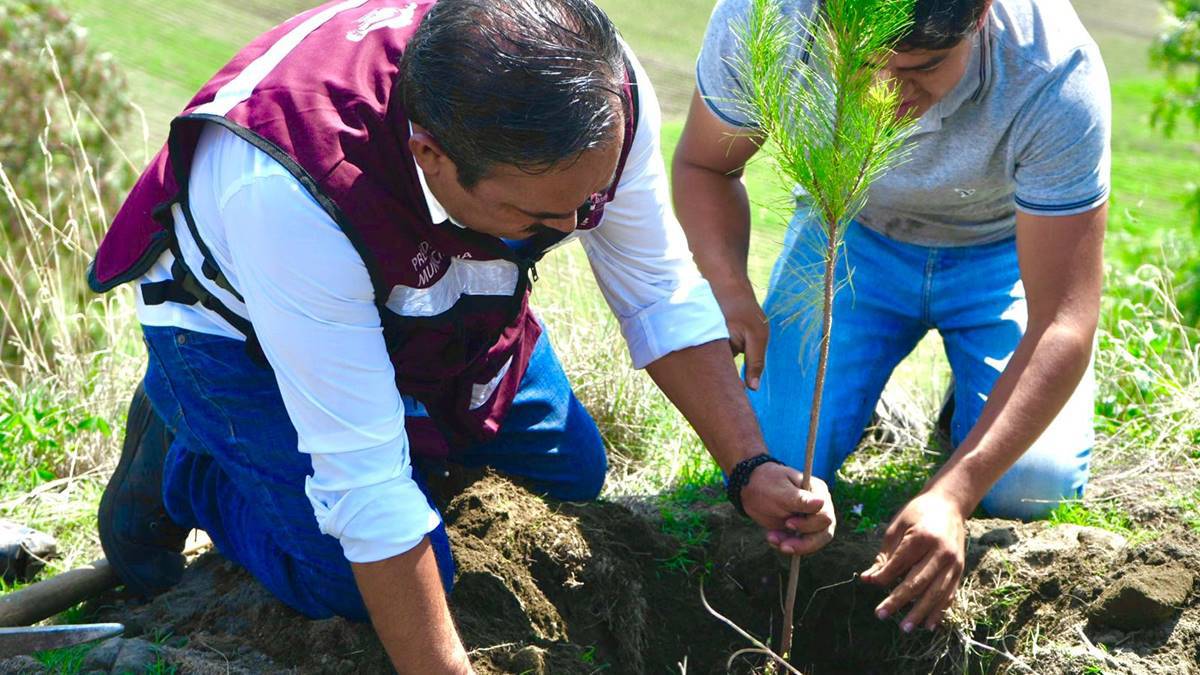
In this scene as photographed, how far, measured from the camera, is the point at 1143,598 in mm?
2719

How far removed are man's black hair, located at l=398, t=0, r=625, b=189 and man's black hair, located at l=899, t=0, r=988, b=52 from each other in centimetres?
79

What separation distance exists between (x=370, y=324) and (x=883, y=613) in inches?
49.5

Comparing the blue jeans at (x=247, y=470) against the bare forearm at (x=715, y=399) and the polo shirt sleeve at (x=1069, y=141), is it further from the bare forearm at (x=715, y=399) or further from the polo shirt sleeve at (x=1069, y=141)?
the polo shirt sleeve at (x=1069, y=141)

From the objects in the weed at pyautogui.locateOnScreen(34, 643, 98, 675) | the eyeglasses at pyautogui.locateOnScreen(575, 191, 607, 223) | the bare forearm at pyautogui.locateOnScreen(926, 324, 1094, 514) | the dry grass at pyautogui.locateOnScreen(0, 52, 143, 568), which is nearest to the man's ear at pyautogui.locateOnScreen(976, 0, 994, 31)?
the bare forearm at pyautogui.locateOnScreen(926, 324, 1094, 514)

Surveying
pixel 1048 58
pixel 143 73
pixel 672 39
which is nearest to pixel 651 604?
pixel 1048 58

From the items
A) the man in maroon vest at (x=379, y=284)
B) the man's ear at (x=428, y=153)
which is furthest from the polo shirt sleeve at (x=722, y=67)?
the man's ear at (x=428, y=153)

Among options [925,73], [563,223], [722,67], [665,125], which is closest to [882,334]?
[722,67]

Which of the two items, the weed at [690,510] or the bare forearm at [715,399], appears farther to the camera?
the weed at [690,510]

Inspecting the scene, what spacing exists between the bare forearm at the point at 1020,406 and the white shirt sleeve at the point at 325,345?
4.08 ft

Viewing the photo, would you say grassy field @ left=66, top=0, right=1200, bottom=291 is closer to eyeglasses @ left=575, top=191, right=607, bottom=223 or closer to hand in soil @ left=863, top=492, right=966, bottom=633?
hand in soil @ left=863, top=492, right=966, bottom=633

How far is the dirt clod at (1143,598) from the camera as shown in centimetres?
273

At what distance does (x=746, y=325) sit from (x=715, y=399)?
1.49 ft

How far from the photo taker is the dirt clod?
273 cm

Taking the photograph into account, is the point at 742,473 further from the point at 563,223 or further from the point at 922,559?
the point at 563,223
